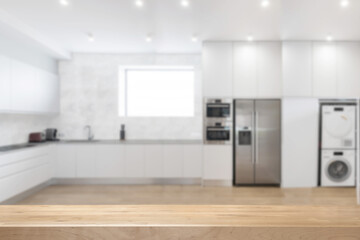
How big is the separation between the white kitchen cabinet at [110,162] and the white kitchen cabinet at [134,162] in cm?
8

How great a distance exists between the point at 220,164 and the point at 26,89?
12.1 ft

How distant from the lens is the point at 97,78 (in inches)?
197

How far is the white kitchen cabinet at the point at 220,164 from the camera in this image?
429cm

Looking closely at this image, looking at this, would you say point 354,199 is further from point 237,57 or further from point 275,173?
point 237,57

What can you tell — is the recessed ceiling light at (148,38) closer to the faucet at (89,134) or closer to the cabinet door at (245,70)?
the cabinet door at (245,70)

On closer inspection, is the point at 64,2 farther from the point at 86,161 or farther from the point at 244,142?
the point at 244,142

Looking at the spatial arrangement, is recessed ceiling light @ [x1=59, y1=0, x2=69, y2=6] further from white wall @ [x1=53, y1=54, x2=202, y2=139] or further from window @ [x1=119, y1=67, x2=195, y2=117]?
window @ [x1=119, y1=67, x2=195, y2=117]

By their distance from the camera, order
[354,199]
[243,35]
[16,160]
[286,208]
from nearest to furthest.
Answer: [286,208]
[16,160]
[354,199]
[243,35]

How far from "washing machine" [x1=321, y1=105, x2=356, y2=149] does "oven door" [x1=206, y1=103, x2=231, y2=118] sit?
5.80 feet

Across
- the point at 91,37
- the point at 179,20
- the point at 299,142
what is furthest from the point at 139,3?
the point at 299,142

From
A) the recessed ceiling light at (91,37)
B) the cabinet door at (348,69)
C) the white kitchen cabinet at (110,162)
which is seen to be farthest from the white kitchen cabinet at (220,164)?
the recessed ceiling light at (91,37)

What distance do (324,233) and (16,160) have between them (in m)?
3.96

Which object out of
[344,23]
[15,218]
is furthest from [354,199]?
[15,218]

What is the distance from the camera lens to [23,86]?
380 centimetres
